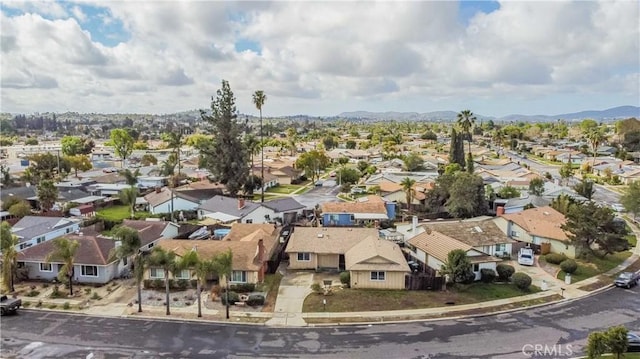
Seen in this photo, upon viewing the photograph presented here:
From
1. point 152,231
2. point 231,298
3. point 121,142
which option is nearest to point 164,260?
point 231,298

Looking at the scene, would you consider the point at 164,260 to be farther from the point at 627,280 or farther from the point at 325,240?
the point at 627,280

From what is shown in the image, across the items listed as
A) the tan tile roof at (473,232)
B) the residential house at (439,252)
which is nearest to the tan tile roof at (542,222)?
the tan tile roof at (473,232)


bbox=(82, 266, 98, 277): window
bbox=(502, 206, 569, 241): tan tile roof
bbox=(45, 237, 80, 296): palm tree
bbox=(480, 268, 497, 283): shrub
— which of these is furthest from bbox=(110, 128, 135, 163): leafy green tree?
bbox=(480, 268, 497, 283): shrub

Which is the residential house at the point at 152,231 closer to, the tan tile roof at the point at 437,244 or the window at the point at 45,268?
the window at the point at 45,268

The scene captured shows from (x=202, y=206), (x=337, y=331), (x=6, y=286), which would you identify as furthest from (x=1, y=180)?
(x=337, y=331)

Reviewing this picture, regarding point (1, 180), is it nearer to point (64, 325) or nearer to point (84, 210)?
point (84, 210)

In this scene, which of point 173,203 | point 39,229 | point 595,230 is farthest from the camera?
point 173,203
